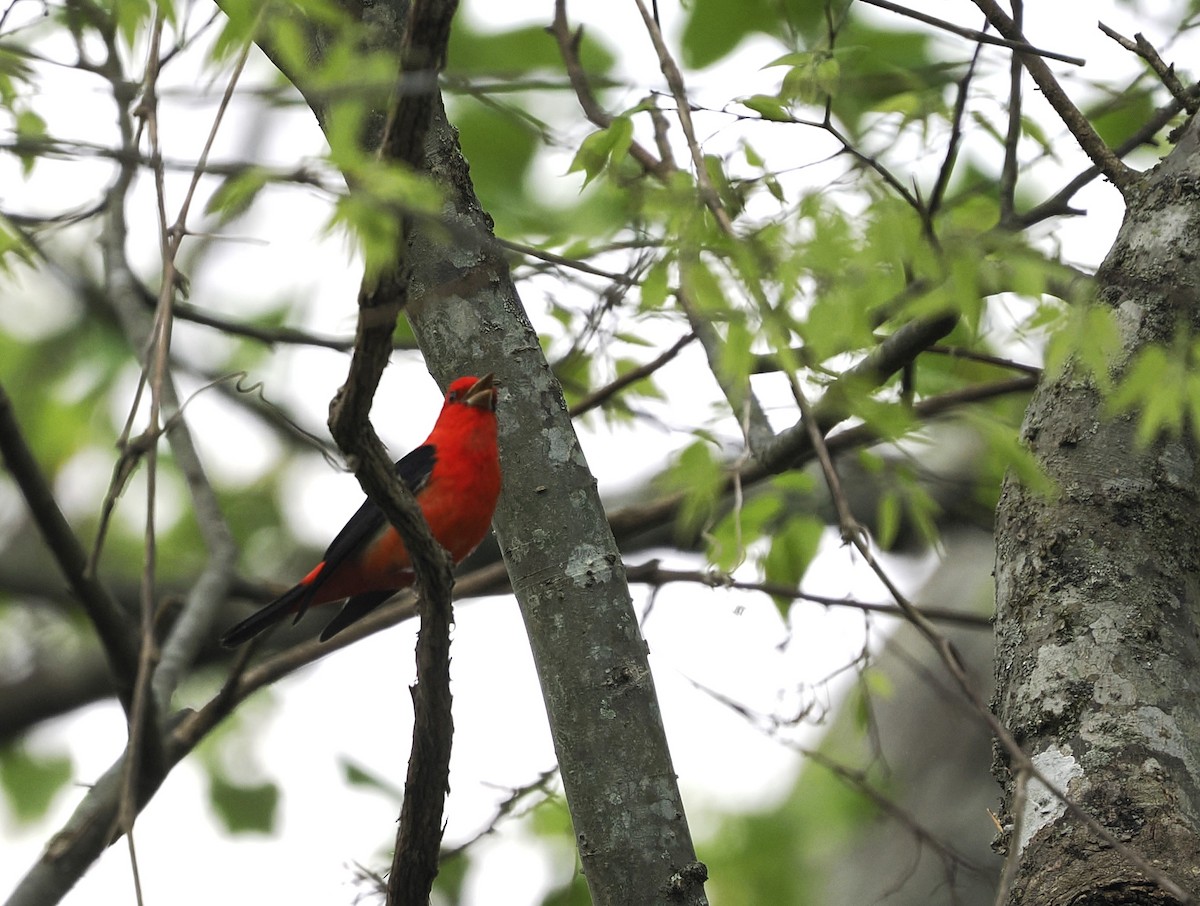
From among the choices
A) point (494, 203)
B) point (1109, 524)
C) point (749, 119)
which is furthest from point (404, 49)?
point (494, 203)

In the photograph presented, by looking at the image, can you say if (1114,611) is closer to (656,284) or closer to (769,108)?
(656,284)

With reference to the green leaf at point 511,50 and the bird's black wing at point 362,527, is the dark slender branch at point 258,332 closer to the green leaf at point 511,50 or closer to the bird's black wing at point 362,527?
the bird's black wing at point 362,527

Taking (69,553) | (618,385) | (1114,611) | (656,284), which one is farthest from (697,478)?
(69,553)

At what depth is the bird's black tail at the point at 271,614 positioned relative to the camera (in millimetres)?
4340

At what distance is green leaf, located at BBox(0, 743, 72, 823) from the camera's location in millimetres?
6422

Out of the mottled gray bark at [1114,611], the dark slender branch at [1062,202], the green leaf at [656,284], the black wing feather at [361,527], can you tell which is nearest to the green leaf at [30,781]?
the black wing feather at [361,527]

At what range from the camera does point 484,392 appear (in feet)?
9.43

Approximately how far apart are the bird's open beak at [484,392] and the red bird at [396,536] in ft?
2.33

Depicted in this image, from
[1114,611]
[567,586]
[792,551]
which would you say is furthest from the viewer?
[792,551]

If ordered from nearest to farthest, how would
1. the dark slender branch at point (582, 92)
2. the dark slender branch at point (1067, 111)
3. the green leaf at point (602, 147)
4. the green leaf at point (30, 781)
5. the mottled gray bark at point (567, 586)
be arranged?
the mottled gray bark at point (567, 586), the dark slender branch at point (1067, 111), the green leaf at point (602, 147), the dark slender branch at point (582, 92), the green leaf at point (30, 781)

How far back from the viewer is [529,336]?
9.30 feet

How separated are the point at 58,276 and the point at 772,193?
299 centimetres

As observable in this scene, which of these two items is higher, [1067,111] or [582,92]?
[582,92]

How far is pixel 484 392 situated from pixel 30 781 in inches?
193
